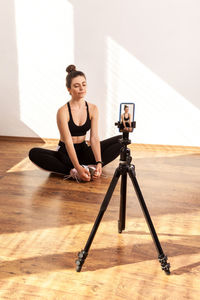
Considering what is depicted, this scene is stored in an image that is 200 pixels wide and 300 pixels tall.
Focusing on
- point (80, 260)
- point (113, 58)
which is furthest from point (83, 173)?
point (113, 58)

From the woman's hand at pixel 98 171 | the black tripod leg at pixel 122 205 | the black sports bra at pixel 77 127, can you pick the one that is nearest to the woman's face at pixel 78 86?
the black sports bra at pixel 77 127

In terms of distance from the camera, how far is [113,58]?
3.74m

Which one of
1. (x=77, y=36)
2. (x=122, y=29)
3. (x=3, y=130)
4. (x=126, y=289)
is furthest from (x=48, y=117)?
(x=126, y=289)

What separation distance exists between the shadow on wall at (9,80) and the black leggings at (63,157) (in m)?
1.20

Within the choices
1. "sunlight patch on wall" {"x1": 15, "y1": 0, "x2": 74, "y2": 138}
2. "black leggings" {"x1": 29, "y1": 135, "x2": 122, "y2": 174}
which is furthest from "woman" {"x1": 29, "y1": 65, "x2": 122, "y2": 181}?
"sunlight patch on wall" {"x1": 15, "y1": 0, "x2": 74, "y2": 138}

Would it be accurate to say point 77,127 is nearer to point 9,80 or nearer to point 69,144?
point 69,144

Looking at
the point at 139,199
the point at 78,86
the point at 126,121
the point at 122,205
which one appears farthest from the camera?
the point at 78,86

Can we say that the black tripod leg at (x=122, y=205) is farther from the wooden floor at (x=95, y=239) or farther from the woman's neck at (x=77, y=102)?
the woman's neck at (x=77, y=102)

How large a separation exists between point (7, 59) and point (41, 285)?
2958 millimetres

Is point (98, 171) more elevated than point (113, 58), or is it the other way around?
point (113, 58)

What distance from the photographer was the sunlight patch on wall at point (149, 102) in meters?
3.70

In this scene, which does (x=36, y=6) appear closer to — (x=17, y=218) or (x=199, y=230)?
(x=17, y=218)

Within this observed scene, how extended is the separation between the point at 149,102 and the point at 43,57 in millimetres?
1249

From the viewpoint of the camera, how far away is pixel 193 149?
3.79 m
